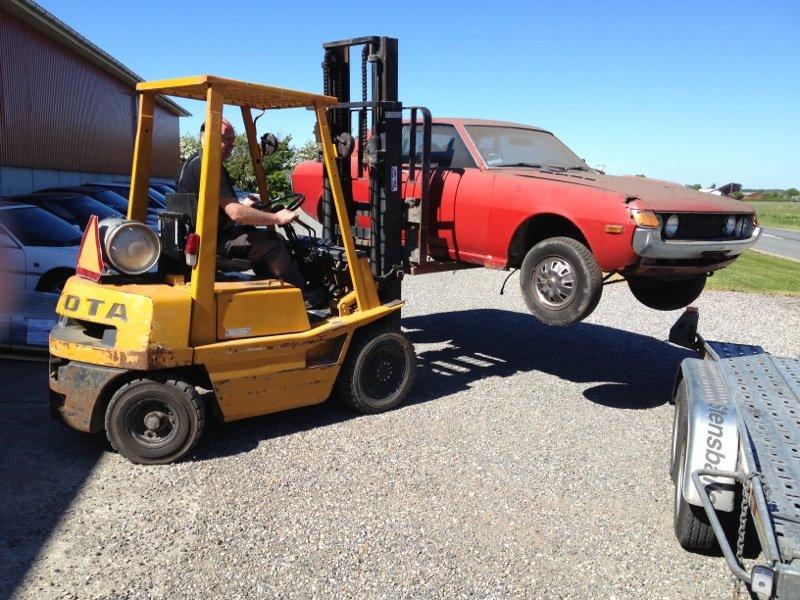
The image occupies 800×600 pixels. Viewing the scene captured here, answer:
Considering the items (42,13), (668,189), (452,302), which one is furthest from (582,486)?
(42,13)

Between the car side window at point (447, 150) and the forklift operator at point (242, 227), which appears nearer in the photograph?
the forklift operator at point (242, 227)

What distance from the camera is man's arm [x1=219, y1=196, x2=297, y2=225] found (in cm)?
452

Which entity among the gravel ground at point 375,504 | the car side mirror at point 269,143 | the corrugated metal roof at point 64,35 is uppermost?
the corrugated metal roof at point 64,35

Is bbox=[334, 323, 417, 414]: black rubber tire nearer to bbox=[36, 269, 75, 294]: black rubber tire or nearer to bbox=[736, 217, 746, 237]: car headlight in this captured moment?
bbox=[736, 217, 746, 237]: car headlight

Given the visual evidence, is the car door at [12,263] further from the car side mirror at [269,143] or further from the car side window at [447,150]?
the car side window at [447,150]

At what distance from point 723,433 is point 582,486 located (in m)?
1.25

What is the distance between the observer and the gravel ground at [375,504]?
329 cm

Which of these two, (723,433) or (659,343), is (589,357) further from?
(723,433)

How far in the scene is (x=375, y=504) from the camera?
4.02 m

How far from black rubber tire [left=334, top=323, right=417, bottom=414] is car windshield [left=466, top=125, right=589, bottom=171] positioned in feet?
5.97

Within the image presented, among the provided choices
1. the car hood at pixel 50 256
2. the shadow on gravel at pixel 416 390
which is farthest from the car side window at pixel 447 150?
the car hood at pixel 50 256

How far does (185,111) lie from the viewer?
1373 inches

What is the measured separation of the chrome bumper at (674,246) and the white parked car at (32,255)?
5.86m

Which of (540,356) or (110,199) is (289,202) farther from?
(110,199)
